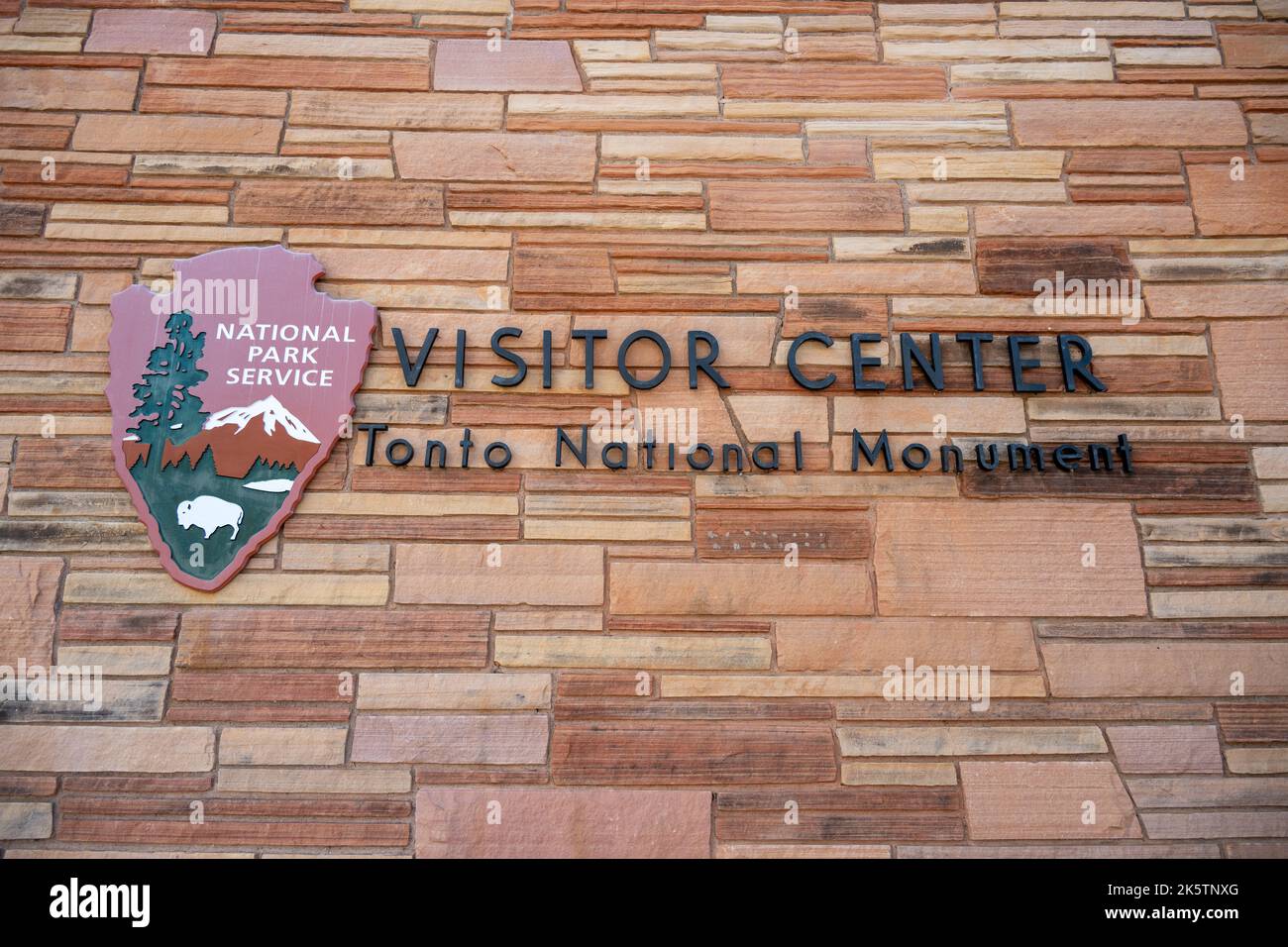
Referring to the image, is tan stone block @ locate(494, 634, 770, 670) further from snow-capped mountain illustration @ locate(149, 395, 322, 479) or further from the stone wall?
snow-capped mountain illustration @ locate(149, 395, 322, 479)

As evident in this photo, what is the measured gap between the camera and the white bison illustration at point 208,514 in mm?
2596

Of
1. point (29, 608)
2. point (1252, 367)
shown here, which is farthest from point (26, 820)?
point (1252, 367)

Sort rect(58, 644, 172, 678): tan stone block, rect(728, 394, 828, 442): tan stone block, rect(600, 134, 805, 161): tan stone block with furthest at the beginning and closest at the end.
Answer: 1. rect(600, 134, 805, 161): tan stone block
2. rect(728, 394, 828, 442): tan stone block
3. rect(58, 644, 172, 678): tan stone block

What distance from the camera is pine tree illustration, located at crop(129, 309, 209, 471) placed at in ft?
8.72

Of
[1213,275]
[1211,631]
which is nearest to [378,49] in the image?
[1213,275]

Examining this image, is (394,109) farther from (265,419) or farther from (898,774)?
(898,774)

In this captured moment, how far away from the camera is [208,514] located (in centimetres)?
260

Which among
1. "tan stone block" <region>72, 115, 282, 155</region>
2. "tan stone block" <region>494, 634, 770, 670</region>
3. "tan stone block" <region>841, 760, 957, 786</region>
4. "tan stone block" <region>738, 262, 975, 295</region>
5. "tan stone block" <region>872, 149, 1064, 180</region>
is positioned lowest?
"tan stone block" <region>841, 760, 957, 786</region>

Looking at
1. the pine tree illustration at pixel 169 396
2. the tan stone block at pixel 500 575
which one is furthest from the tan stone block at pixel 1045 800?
the pine tree illustration at pixel 169 396

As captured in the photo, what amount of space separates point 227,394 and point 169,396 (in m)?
0.18

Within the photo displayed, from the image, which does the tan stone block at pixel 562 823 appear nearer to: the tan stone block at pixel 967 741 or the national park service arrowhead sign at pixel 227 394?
the tan stone block at pixel 967 741

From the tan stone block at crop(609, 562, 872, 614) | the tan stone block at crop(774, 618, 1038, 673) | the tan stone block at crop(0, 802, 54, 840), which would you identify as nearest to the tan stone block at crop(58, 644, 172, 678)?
the tan stone block at crop(0, 802, 54, 840)

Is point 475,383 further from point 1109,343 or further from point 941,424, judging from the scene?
point 1109,343

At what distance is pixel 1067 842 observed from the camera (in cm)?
246
